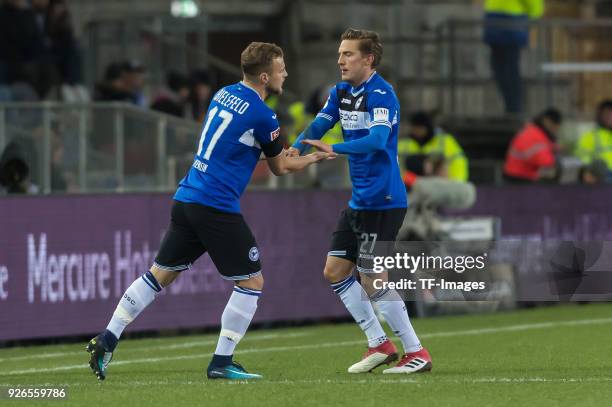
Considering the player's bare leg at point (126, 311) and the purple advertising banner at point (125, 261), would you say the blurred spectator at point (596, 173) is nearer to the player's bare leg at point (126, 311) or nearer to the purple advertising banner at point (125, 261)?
the purple advertising banner at point (125, 261)

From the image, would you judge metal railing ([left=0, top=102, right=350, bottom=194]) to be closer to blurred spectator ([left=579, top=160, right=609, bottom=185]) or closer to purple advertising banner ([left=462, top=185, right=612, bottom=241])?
purple advertising banner ([left=462, top=185, right=612, bottom=241])

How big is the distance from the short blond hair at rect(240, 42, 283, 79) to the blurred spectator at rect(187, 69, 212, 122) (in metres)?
8.53

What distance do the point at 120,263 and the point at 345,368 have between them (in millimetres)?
4015

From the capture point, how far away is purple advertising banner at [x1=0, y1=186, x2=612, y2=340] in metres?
14.6

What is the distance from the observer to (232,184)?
10664 millimetres

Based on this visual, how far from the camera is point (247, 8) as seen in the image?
78.5ft

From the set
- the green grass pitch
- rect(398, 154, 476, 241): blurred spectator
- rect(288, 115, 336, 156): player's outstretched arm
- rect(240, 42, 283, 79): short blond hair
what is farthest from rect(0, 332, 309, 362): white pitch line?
rect(240, 42, 283, 79): short blond hair

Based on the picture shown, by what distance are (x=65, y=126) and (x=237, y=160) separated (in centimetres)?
513

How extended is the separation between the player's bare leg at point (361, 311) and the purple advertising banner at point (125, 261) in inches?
161

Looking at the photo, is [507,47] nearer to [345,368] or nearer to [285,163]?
[345,368]

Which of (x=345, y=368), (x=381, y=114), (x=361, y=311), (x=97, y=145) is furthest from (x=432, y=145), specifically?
(x=381, y=114)

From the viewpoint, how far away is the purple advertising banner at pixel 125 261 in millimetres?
14617

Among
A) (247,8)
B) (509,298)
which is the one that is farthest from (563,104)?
(247,8)

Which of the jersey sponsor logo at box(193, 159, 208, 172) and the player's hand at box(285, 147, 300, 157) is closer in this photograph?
the jersey sponsor logo at box(193, 159, 208, 172)
